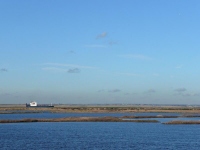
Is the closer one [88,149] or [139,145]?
[88,149]

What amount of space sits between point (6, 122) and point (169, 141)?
155ft

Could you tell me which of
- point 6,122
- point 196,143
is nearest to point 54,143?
point 196,143

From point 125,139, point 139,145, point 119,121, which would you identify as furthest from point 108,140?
point 119,121

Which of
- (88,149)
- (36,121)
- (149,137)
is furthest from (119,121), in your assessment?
(88,149)

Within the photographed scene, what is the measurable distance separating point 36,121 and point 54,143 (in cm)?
4182

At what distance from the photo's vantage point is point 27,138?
5772 cm

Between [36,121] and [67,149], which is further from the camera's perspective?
[36,121]

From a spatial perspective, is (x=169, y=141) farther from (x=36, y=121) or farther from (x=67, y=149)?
(x=36, y=121)

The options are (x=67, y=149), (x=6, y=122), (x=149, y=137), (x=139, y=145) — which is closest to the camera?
(x=67, y=149)

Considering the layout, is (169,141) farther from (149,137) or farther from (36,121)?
(36,121)

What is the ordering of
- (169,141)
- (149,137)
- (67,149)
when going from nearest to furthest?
(67,149)
(169,141)
(149,137)

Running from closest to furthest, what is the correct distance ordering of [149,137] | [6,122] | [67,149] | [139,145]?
[67,149]
[139,145]
[149,137]
[6,122]

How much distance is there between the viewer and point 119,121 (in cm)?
9438

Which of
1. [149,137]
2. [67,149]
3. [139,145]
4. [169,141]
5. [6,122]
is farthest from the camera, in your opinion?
[6,122]
